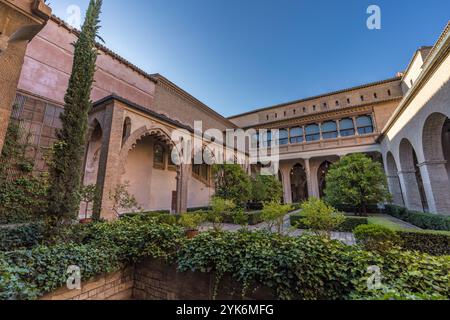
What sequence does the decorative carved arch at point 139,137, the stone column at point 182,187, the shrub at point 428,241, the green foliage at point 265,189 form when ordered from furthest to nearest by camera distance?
the green foliage at point 265,189, the stone column at point 182,187, the decorative carved arch at point 139,137, the shrub at point 428,241

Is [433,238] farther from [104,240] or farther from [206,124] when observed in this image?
[206,124]

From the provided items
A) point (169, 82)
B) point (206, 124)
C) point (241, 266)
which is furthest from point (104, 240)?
point (206, 124)

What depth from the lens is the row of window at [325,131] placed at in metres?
18.2

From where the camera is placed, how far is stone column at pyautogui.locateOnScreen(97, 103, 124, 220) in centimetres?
727

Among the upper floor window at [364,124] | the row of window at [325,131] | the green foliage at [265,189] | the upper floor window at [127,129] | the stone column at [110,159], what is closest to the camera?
the stone column at [110,159]

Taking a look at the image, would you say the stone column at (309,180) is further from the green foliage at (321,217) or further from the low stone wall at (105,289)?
the low stone wall at (105,289)

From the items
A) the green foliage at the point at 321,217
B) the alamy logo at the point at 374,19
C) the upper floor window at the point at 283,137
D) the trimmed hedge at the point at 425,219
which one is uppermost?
the upper floor window at the point at 283,137

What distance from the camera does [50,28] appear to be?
9.66 metres

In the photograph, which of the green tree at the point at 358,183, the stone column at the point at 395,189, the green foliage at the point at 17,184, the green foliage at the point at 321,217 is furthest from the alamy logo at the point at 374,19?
the stone column at the point at 395,189

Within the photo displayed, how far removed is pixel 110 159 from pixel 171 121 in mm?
3865

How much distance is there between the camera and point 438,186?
8773mm

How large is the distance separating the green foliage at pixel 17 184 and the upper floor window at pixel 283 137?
1949 centimetres

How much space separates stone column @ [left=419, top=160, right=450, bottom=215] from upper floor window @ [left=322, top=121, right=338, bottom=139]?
1064 centimetres
